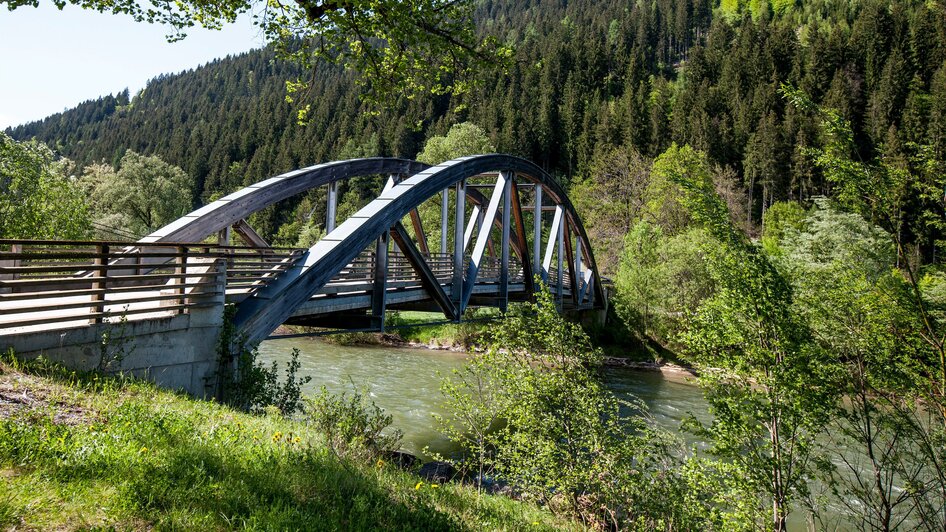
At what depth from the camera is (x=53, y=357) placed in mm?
5547

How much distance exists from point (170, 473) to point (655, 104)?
78.4 metres

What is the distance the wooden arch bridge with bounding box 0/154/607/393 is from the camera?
228 inches

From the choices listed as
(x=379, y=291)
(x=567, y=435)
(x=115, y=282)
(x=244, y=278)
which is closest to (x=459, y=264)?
(x=379, y=291)

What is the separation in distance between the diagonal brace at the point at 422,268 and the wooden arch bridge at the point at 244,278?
0.03m

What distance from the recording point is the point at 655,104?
74188 mm

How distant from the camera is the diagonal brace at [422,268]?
34.3 feet

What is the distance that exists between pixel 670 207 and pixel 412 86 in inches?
1359

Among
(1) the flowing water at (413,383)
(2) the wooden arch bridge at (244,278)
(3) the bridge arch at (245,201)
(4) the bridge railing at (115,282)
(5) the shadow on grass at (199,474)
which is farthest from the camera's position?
(1) the flowing water at (413,383)

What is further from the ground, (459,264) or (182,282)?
(459,264)

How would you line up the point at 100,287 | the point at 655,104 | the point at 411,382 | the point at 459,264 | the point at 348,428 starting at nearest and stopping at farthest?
1. the point at 100,287
2. the point at 348,428
3. the point at 459,264
4. the point at 411,382
5. the point at 655,104

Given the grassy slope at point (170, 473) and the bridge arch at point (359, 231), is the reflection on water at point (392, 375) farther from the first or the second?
the grassy slope at point (170, 473)

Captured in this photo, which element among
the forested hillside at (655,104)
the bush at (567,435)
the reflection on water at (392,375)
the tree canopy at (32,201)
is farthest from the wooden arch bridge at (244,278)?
the forested hillside at (655,104)

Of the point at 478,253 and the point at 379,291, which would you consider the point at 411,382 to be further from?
the point at 379,291

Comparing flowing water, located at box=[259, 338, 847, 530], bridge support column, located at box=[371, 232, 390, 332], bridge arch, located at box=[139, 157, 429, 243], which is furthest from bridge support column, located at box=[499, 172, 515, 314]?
bridge support column, located at box=[371, 232, 390, 332]
